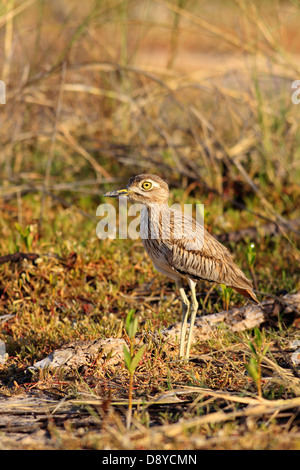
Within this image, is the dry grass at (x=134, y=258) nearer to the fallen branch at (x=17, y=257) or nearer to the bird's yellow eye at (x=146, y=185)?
the fallen branch at (x=17, y=257)

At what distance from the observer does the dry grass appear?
8.38 ft

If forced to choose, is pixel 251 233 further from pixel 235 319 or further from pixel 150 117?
pixel 150 117

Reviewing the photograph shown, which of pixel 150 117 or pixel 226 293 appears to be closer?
pixel 226 293

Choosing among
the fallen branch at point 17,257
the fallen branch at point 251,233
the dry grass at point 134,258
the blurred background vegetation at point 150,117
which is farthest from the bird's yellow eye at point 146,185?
the blurred background vegetation at point 150,117

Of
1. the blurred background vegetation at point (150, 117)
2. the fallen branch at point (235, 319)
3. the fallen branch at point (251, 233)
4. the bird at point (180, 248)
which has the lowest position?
the fallen branch at point (235, 319)

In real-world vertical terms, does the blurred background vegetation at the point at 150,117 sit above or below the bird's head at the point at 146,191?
above

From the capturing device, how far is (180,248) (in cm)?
334

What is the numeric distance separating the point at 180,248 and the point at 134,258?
3.92 feet

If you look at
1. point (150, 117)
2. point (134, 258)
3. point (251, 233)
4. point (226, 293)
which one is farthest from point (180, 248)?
point (150, 117)

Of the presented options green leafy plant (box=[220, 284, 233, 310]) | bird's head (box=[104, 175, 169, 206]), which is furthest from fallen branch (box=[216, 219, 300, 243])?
bird's head (box=[104, 175, 169, 206])

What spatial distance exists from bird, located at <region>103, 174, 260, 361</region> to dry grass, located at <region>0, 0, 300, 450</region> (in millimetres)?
315

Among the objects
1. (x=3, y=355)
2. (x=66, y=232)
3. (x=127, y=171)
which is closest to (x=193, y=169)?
(x=127, y=171)

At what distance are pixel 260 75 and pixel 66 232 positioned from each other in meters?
2.58

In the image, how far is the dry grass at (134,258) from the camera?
255 cm
